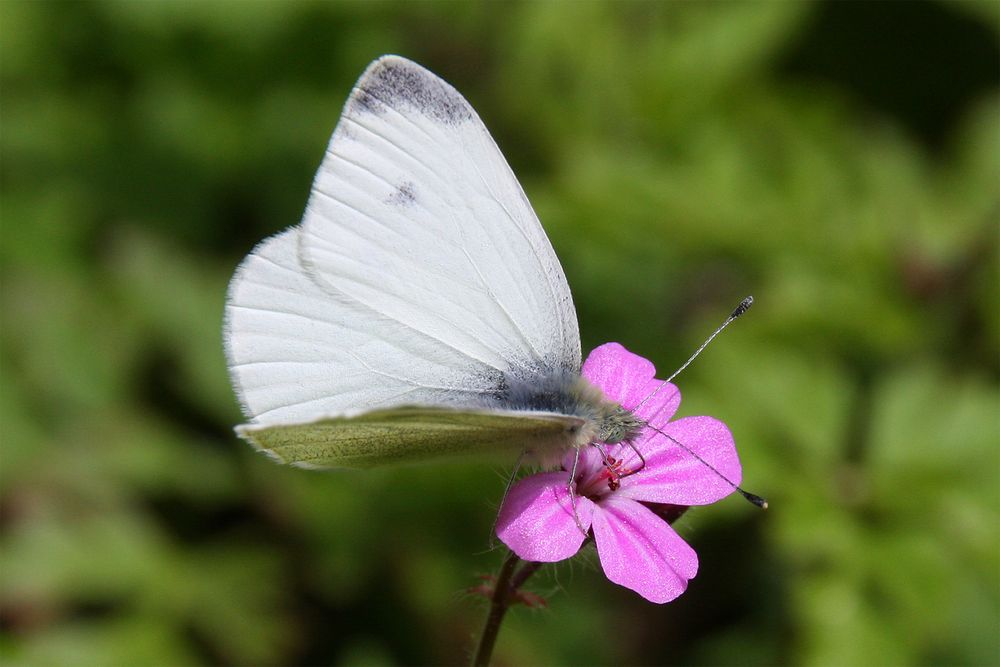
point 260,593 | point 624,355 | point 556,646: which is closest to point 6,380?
point 260,593

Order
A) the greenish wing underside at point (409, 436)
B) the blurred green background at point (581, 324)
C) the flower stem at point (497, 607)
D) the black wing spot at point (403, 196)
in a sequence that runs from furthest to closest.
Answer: the blurred green background at point (581, 324) < the black wing spot at point (403, 196) < the flower stem at point (497, 607) < the greenish wing underside at point (409, 436)

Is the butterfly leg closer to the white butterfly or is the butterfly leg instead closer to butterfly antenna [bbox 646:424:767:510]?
butterfly antenna [bbox 646:424:767:510]

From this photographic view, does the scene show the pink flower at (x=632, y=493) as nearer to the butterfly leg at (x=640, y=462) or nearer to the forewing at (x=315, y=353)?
the butterfly leg at (x=640, y=462)

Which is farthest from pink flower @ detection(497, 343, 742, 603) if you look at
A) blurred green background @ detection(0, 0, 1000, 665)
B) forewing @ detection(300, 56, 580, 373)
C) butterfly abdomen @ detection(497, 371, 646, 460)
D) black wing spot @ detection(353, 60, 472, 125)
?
blurred green background @ detection(0, 0, 1000, 665)

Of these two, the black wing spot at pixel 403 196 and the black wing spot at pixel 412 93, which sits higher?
the black wing spot at pixel 412 93

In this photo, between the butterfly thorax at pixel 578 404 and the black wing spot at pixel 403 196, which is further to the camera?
the black wing spot at pixel 403 196

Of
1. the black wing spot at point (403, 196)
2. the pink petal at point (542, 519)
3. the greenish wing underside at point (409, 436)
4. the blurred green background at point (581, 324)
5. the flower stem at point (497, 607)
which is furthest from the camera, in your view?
the blurred green background at point (581, 324)

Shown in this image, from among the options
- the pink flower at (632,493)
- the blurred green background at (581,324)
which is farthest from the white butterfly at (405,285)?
the blurred green background at (581,324)

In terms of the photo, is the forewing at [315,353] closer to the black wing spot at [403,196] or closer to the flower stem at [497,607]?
the black wing spot at [403,196]

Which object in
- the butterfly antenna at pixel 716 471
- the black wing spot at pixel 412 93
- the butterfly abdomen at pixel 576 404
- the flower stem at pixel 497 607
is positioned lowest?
the flower stem at pixel 497 607
